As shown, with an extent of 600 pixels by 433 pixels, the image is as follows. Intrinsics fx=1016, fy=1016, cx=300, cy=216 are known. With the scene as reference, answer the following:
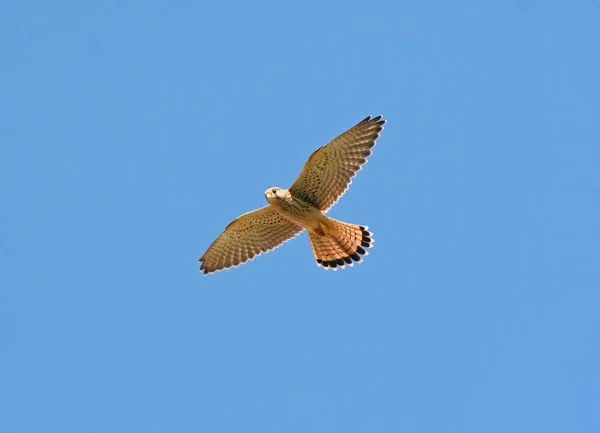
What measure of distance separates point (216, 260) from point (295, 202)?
185 cm

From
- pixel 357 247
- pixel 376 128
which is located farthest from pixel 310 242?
pixel 376 128

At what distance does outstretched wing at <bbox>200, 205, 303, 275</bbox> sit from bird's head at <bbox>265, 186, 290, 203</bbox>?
0.59m

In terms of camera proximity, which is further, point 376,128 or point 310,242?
point 310,242

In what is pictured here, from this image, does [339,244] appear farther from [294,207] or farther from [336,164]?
[336,164]

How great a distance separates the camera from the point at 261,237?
14922mm

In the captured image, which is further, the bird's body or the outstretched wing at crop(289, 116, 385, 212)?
the bird's body

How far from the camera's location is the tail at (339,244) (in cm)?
1434

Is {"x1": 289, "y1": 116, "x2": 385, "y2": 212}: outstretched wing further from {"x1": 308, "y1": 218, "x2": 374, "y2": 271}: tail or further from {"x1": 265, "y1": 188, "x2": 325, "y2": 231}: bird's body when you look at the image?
{"x1": 308, "y1": 218, "x2": 374, "y2": 271}: tail

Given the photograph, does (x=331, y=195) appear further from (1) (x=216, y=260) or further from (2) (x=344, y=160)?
(1) (x=216, y=260)

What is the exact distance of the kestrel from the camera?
1379 centimetres

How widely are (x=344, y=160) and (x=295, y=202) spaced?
2.91 feet

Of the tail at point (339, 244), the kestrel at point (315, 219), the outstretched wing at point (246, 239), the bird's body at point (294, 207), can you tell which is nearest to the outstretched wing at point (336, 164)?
the kestrel at point (315, 219)

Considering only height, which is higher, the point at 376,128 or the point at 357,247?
the point at 376,128

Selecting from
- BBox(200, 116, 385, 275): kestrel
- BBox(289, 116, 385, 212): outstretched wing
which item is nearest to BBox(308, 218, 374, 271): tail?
BBox(200, 116, 385, 275): kestrel
